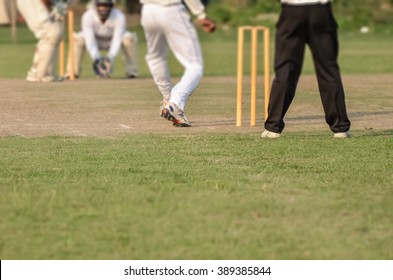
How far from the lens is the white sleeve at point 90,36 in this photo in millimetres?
23812

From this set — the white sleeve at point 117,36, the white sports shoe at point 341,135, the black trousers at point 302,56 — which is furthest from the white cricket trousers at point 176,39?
the white sleeve at point 117,36

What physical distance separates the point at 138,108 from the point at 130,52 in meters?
7.45

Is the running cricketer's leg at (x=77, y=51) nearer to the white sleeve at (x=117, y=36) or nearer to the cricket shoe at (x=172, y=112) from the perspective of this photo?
the white sleeve at (x=117, y=36)

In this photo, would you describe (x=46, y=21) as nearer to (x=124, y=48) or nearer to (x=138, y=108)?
(x=124, y=48)

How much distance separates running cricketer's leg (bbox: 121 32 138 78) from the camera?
24.5 metres

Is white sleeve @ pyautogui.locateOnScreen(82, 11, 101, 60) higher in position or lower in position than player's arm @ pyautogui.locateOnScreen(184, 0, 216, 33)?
lower

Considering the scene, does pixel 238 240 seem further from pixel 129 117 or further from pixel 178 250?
pixel 129 117

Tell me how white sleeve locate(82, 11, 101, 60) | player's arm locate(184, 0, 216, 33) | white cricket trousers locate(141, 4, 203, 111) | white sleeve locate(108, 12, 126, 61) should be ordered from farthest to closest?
white sleeve locate(82, 11, 101, 60) → white sleeve locate(108, 12, 126, 61) → player's arm locate(184, 0, 216, 33) → white cricket trousers locate(141, 4, 203, 111)

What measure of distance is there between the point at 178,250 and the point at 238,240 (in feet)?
1.40

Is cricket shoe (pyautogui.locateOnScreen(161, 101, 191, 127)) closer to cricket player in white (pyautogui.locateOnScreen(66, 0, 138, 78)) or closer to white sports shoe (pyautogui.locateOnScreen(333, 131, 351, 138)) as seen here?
white sports shoe (pyautogui.locateOnScreen(333, 131, 351, 138))

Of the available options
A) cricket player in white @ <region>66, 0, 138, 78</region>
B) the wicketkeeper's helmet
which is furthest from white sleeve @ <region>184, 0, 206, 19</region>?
the wicketkeeper's helmet

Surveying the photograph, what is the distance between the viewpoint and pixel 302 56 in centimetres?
1318

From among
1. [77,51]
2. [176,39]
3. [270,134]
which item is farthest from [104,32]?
[270,134]
